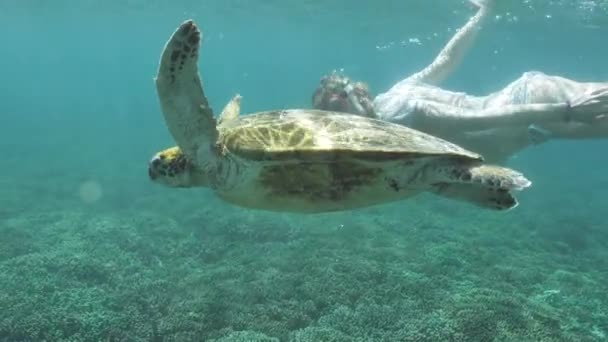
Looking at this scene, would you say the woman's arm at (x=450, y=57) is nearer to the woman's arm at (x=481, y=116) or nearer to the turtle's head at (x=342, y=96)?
the woman's arm at (x=481, y=116)

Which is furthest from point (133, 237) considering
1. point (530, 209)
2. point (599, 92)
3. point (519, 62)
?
point (519, 62)

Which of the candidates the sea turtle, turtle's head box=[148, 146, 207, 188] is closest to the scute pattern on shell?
the sea turtle

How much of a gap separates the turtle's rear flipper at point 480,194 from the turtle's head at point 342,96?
6.78 ft

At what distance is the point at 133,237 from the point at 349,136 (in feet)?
28.7

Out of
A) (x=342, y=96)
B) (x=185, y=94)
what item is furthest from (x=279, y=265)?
(x=185, y=94)

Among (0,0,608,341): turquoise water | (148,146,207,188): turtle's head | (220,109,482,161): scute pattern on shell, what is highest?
(220,109,482,161): scute pattern on shell

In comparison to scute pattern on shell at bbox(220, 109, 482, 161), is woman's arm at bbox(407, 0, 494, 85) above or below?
above

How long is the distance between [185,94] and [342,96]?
282 centimetres

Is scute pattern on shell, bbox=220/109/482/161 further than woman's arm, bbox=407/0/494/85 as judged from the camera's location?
No

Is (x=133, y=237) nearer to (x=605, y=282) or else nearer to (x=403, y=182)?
(x=403, y=182)

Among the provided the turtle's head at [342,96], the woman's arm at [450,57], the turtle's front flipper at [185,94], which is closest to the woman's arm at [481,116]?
the turtle's head at [342,96]

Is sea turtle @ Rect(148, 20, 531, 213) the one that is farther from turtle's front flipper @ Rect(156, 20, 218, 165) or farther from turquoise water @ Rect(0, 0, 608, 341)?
turquoise water @ Rect(0, 0, 608, 341)

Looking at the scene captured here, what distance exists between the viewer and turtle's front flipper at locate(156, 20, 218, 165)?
9.58ft

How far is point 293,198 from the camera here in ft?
12.2
